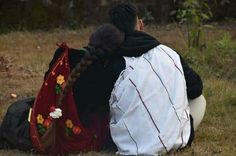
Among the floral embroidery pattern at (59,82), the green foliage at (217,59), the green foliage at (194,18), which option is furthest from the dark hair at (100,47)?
the green foliage at (194,18)

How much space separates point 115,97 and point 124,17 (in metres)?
0.57

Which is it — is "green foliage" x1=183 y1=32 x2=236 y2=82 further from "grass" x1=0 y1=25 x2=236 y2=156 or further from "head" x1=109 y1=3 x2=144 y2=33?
"head" x1=109 y1=3 x2=144 y2=33

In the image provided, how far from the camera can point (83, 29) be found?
10.1 m

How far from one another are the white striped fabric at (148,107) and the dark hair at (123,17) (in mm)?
230

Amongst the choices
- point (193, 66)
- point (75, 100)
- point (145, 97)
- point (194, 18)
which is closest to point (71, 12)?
point (194, 18)

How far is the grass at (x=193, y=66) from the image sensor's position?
5.13 metres

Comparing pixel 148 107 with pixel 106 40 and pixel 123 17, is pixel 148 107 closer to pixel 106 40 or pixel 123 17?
pixel 106 40

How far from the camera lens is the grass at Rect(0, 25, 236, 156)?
5128 mm

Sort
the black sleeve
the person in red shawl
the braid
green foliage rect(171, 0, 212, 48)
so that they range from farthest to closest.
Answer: green foliage rect(171, 0, 212, 48) < the black sleeve < the person in red shawl < the braid

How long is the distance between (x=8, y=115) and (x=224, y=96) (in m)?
2.48

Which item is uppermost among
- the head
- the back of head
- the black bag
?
the head

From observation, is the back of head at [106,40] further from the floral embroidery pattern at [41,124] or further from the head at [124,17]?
the floral embroidery pattern at [41,124]

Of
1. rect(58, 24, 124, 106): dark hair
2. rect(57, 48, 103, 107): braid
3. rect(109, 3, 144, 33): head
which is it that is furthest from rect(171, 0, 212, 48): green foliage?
rect(57, 48, 103, 107): braid

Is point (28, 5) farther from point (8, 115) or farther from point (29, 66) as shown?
point (8, 115)
